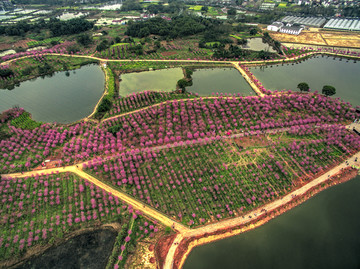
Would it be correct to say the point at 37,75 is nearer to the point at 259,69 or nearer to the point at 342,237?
the point at 259,69

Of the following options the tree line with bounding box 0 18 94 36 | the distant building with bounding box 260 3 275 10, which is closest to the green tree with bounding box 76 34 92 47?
the tree line with bounding box 0 18 94 36

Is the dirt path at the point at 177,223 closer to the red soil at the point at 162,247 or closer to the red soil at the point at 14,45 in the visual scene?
the red soil at the point at 162,247

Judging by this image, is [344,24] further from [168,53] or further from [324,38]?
[168,53]

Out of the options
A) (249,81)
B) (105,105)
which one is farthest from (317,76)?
(105,105)

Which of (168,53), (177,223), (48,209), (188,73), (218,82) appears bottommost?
(48,209)

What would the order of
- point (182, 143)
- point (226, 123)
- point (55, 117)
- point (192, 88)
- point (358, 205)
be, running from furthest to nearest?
1. point (192, 88)
2. point (55, 117)
3. point (226, 123)
4. point (182, 143)
5. point (358, 205)

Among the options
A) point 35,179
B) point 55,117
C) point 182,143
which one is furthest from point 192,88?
point 35,179

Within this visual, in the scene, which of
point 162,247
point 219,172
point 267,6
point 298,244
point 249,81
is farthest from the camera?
point 267,6
